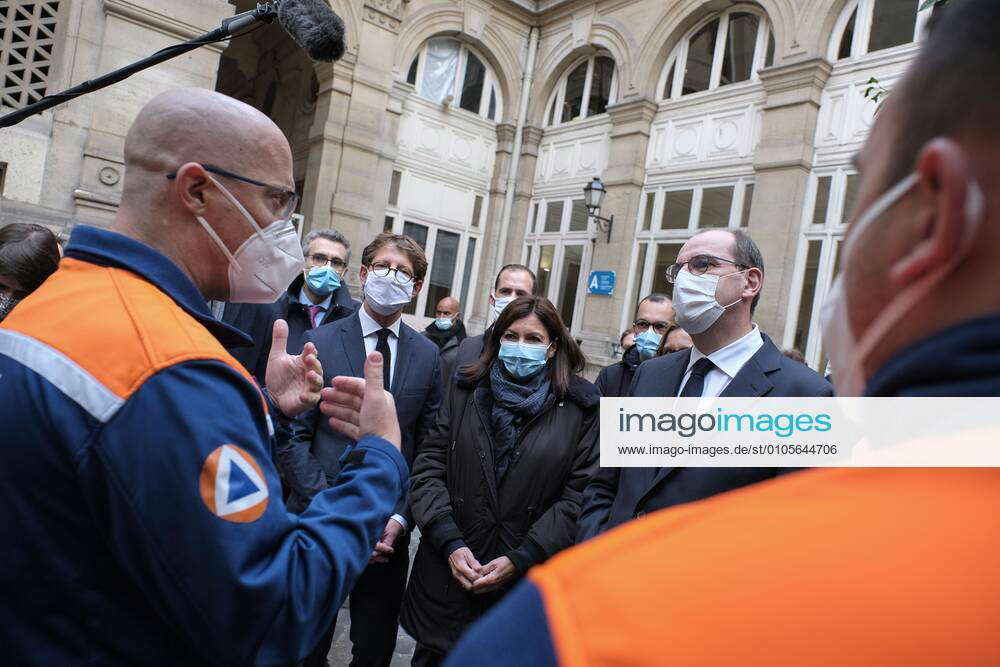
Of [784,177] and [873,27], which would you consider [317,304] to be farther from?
[873,27]

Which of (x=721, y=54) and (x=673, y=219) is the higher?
(x=721, y=54)

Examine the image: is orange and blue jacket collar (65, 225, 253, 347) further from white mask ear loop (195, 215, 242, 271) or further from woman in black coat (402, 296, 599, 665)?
woman in black coat (402, 296, 599, 665)

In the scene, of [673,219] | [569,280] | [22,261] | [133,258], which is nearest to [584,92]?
[673,219]

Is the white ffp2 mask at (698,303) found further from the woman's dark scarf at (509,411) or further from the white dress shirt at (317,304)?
the white dress shirt at (317,304)

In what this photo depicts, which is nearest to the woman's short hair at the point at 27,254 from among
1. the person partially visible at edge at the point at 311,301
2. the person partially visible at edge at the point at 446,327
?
the person partially visible at edge at the point at 311,301

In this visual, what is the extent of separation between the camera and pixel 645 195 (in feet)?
40.7

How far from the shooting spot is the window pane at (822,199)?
982cm

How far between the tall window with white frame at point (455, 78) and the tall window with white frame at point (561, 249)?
254 centimetres

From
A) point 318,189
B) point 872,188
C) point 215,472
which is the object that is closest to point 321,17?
point 215,472

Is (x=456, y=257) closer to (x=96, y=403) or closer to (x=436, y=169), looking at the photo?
(x=436, y=169)

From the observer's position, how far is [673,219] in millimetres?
11883

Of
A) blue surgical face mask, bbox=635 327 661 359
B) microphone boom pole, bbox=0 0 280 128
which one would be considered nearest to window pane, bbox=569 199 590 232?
blue surgical face mask, bbox=635 327 661 359

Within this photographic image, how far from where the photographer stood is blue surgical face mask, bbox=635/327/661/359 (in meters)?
4.77

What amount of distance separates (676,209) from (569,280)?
280 cm
